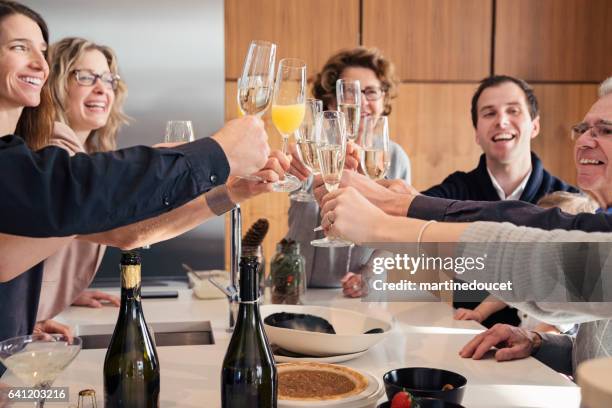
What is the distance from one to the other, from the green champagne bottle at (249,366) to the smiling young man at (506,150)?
2011mm

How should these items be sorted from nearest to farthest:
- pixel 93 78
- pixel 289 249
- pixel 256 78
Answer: pixel 256 78, pixel 289 249, pixel 93 78

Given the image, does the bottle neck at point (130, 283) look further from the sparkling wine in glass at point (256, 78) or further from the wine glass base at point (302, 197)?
the wine glass base at point (302, 197)

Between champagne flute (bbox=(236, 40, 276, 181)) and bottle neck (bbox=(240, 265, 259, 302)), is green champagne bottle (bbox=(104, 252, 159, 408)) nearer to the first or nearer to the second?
bottle neck (bbox=(240, 265, 259, 302))

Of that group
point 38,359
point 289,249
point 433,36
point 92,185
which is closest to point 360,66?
point 433,36

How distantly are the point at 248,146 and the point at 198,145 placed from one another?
11 cm

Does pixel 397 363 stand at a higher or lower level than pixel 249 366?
lower

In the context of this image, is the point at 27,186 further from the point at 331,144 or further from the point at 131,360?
the point at 331,144

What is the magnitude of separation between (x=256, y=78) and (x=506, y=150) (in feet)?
5.71

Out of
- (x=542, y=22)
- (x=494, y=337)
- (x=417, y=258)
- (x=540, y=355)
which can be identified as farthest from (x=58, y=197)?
(x=542, y=22)

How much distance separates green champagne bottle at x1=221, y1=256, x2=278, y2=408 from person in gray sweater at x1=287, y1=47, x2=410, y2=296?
3.75 feet

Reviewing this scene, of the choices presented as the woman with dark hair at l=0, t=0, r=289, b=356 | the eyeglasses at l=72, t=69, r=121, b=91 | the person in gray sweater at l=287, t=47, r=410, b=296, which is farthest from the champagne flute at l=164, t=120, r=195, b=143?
Answer: the eyeglasses at l=72, t=69, r=121, b=91

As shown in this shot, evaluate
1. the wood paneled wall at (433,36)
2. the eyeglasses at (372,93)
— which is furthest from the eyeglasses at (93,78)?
the wood paneled wall at (433,36)

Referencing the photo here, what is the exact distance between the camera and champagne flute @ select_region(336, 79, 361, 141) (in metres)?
1.78

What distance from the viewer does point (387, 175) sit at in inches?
122
